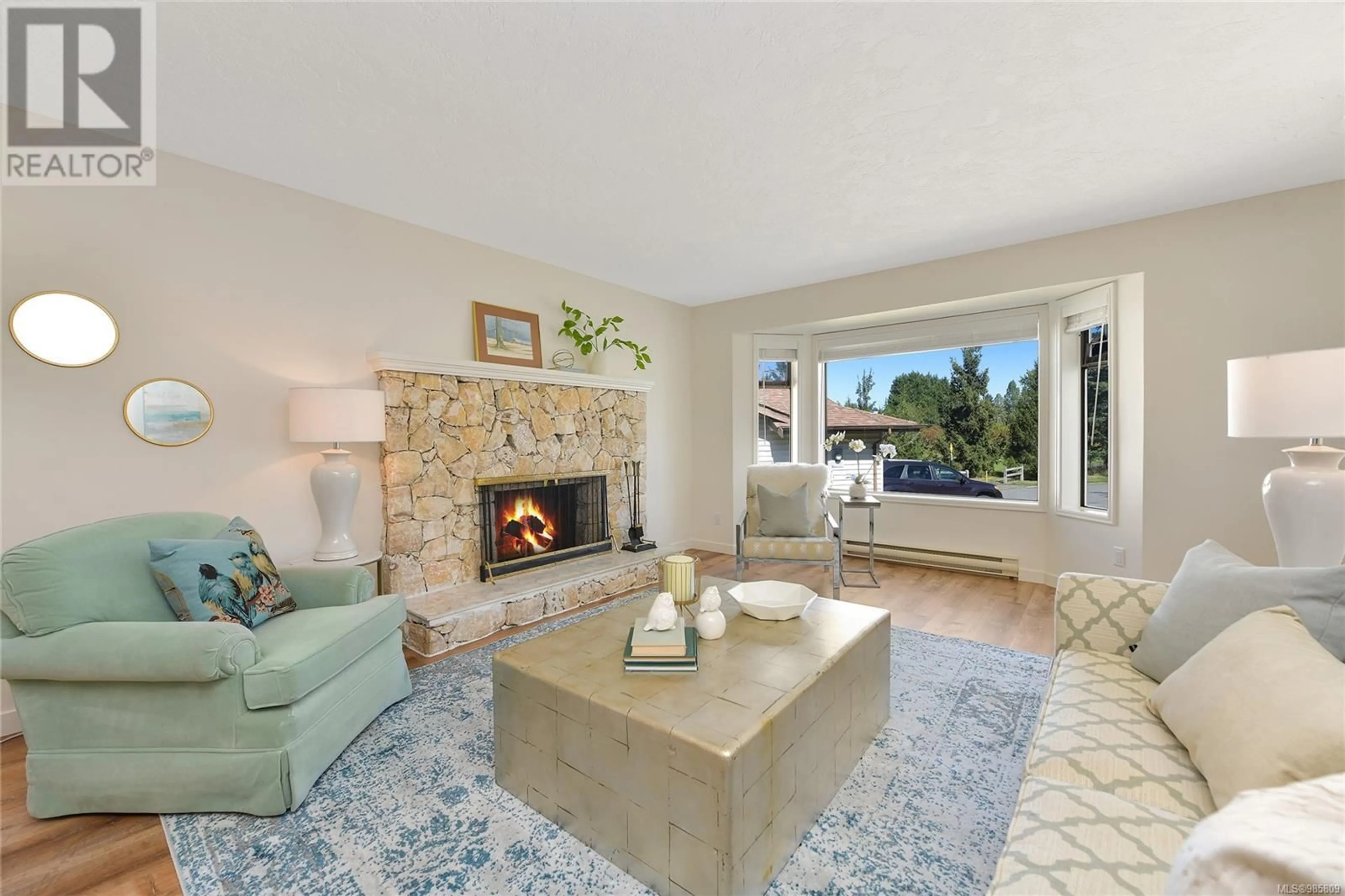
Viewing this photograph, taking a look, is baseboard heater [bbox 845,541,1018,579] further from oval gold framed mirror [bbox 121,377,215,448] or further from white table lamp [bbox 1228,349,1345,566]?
oval gold framed mirror [bbox 121,377,215,448]

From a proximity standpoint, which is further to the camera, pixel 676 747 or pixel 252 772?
pixel 252 772

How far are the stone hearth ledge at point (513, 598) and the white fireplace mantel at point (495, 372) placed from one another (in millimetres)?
1379

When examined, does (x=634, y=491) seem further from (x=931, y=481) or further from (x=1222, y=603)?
(x=1222, y=603)

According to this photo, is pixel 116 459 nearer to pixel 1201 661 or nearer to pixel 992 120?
pixel 1201 661

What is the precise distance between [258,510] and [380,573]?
72cm

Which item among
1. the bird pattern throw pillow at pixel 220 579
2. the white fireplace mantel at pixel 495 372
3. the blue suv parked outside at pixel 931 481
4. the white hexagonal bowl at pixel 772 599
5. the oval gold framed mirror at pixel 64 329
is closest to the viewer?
the bird pattern throw pillow at pixel 220 579

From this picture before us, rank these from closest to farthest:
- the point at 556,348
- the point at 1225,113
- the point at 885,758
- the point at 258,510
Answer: the point at 885,758, the point at 1225,113, the point at 258,510, the point at 556,348

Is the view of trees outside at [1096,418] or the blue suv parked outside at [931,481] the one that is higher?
the view of trees outside at [1096,418]

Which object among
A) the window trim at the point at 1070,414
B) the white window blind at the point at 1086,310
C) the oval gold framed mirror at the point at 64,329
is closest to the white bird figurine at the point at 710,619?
the oval gold framed mirror at the point at 64,329

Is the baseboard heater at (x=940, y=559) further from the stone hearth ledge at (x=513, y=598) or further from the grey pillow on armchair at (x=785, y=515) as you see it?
the stone hearth ledge at (x=513, y=598)

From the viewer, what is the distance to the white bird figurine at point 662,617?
1722 mm

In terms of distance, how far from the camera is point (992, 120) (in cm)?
222

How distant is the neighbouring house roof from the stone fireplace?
5.73 feet

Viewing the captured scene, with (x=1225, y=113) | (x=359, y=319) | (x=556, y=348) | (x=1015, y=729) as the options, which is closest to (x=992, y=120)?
(x=1225, y=113)
